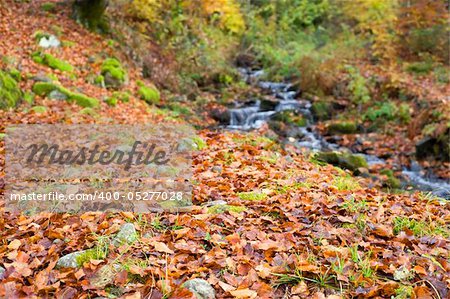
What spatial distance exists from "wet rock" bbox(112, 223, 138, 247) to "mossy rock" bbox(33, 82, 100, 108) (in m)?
5.84

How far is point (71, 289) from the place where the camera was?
253cm

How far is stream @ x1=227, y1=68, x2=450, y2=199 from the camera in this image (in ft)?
28.2

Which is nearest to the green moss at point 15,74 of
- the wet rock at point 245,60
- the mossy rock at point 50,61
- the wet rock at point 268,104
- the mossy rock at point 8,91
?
the mossy rock at point 8,91

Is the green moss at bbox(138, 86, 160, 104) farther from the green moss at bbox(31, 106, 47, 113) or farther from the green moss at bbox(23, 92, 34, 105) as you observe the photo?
the green moss at bbox(31, 106, 47, 113)

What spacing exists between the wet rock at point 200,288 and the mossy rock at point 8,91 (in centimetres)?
618

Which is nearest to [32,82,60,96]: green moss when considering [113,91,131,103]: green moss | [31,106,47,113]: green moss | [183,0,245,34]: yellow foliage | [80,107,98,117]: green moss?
[31,106,47,113]: green moss

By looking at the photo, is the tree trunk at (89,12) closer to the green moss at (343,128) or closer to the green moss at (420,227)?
the green moss at (343,128)

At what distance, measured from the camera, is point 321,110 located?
42.7 ft

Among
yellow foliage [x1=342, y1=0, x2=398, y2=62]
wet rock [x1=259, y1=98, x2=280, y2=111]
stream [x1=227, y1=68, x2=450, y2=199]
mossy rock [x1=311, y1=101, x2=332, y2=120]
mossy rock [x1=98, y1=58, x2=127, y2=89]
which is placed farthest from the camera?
Answer: yellow foliage [x1=342, y1=0, x2=398, y2=62]

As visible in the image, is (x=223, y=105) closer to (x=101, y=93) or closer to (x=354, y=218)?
(x=101, y=93)

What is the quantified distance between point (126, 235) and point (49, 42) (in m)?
8.62

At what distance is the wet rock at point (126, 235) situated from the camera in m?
3.06

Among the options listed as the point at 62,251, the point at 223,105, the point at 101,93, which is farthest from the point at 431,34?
the point at 62,251

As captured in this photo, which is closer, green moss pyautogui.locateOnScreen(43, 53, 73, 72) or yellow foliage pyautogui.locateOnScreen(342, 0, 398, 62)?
green moss pyautogui.locateOnScreen(43, 53, 73, 72)
